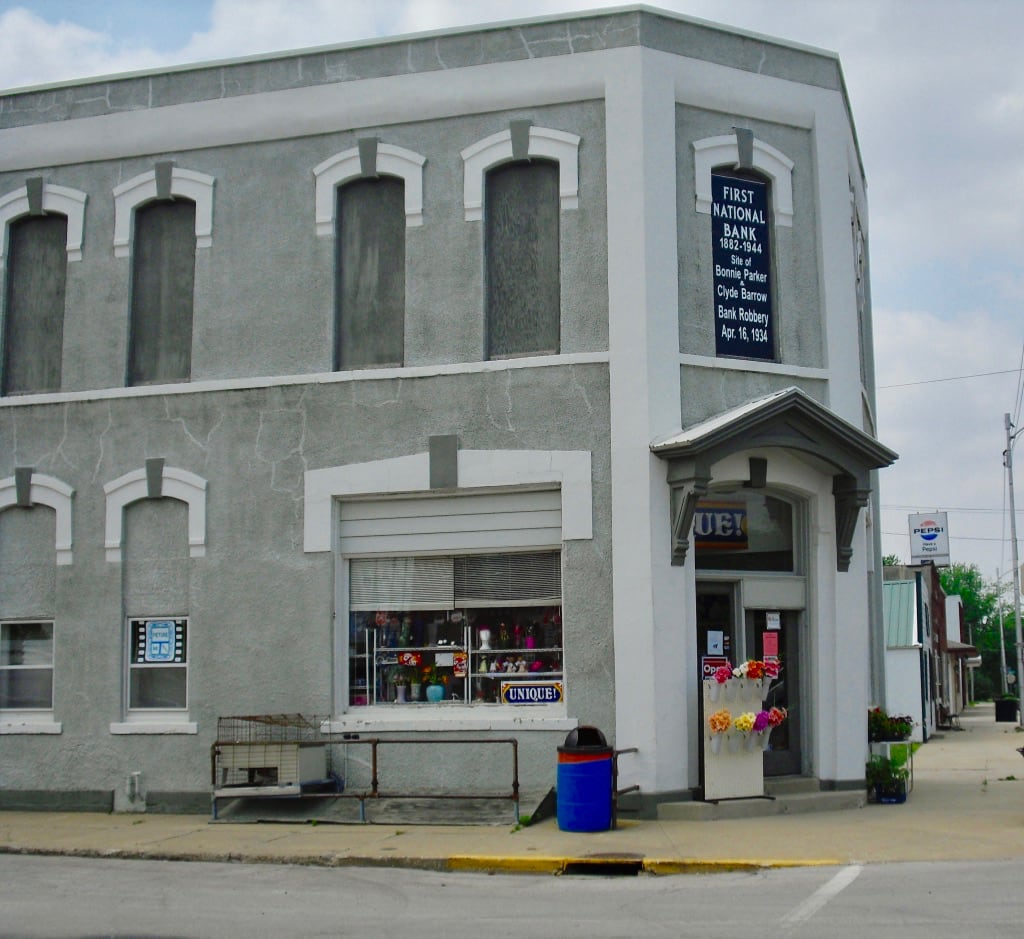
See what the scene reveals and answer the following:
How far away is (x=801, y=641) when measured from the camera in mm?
16234

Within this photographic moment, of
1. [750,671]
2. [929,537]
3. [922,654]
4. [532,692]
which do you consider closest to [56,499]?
[532,692]

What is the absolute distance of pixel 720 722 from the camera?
14492 mm

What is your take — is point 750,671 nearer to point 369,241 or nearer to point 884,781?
point 884,781

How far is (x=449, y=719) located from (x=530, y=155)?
6.59 m

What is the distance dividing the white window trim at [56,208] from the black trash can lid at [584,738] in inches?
355

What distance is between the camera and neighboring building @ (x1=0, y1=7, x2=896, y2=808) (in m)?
15.3

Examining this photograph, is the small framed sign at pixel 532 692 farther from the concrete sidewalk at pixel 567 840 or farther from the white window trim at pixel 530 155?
the white window trim at pixel 530 155

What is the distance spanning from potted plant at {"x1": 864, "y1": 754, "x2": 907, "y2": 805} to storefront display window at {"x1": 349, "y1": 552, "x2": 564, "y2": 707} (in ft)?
12.7

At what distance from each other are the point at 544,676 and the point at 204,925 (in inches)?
256

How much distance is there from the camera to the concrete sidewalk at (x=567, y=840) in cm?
1207

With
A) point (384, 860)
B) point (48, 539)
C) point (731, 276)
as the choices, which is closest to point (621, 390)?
point (731, 276)

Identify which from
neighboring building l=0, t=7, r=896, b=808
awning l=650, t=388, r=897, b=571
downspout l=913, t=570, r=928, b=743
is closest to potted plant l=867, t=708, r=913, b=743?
neighboring building l=0, t=7, r=896, b=808

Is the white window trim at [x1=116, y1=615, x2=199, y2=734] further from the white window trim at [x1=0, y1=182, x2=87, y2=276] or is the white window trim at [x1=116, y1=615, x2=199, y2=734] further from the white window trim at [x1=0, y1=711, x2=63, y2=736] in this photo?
the white window trim at [x1=0, y1=182, x2=87, y2=276]

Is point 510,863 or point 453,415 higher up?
point 453,415
